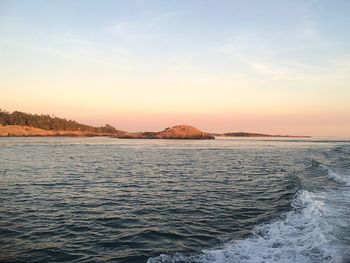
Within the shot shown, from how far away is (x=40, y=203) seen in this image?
1773 cm

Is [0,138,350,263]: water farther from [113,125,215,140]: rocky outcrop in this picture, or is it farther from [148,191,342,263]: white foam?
[113,125,215,140]: rocky outcrop

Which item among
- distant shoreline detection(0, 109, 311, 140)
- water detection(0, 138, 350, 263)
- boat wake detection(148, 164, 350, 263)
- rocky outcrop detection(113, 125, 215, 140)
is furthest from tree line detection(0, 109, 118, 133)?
boat wake detection(148, 164, 350, 263)

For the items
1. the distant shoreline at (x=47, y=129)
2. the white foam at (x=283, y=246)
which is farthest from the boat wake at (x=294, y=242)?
the distant shoreline at (x=47, y=129)

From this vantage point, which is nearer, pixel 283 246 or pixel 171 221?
pixel 283 246

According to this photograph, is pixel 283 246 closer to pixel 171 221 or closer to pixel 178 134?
pixel 171 221

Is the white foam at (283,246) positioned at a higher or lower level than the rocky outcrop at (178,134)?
→ lower

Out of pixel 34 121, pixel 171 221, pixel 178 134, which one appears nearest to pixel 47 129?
pixel 34 121

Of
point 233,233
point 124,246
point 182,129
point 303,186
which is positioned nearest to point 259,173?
point 303,186

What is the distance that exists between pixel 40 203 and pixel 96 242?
7100 millimetres

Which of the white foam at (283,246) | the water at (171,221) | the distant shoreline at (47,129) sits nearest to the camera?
the white foam at (283,246)

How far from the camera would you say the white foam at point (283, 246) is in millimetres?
10484

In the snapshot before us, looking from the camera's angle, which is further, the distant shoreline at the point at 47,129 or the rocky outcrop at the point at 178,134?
the rocky outcrop at the point at 178,134

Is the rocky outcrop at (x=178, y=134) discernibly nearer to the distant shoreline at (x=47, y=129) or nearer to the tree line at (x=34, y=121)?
the distant shoreline at (x=47, y=129)

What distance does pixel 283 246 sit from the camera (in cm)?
1170
